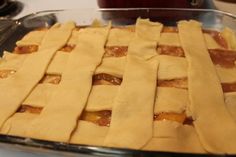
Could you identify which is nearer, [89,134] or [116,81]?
[89,134]

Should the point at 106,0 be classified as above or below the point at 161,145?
above

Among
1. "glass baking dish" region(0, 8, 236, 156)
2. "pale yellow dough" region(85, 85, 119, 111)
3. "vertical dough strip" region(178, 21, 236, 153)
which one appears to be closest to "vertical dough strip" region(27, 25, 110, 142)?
"pale yellow dough" region(85, 85, 119, 111)

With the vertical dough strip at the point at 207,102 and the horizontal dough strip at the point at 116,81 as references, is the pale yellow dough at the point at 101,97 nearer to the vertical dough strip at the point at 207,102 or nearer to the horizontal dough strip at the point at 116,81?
the horizontal dough strip at the point at 116,81

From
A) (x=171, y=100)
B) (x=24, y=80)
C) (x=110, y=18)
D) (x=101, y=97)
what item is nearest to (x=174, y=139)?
(x=171, y=100)

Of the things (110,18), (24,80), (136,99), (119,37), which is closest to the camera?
(136,99)

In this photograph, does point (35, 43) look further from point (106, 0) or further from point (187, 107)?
point (187, 107)

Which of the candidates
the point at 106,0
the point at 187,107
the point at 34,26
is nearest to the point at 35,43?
the point at 34,26

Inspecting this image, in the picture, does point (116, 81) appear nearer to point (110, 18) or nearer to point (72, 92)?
point (72, 92)

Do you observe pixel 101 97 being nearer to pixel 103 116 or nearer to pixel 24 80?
pixel 103 116

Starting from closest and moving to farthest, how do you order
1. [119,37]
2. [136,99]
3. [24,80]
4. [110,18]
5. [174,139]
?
1. [174,139]
2. [136,99]
3. [24,80]
4. [119,37]
5. [110,18]

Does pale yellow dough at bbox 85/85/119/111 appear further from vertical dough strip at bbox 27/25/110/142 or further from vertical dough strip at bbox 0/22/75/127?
vertical dough strip at bbox 0/22/75/127

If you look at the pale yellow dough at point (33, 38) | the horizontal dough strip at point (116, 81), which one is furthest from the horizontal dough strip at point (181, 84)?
the pale yellow dough at point (33, 38)
